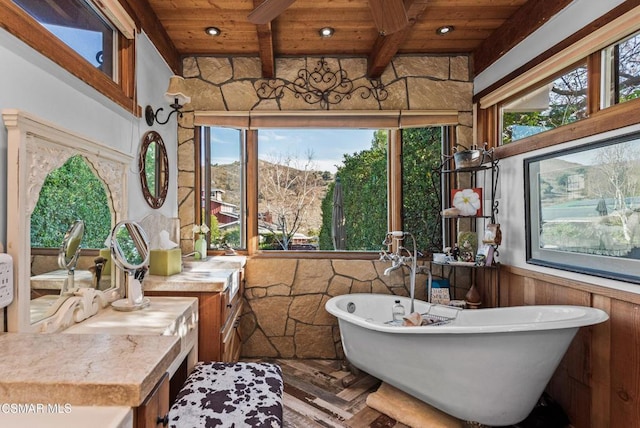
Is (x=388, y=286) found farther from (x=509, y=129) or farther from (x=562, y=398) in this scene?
(x=509, y=129)

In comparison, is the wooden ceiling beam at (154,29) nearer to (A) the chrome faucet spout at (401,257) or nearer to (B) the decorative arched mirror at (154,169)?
(B) the decorative arched mirror at (154,169)

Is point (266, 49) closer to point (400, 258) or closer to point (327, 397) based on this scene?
point (400, 258)

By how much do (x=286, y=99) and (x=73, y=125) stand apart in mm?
1788

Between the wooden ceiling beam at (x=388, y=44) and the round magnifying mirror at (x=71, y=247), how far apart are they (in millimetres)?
2242

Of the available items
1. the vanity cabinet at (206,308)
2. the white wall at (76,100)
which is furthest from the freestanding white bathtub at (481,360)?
the white wall at (76,100)

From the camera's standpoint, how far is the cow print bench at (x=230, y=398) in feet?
4.08

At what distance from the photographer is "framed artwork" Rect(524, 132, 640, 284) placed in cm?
167

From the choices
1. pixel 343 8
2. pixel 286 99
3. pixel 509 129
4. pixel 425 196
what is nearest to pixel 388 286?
pixel 425 196

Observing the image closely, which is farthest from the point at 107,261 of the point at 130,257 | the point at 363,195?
the point at 363,195

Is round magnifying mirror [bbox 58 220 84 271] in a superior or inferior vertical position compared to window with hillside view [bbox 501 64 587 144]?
inferior

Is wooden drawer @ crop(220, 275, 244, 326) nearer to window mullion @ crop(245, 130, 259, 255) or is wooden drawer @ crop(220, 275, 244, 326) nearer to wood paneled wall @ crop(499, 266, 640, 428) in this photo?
window mullion @ crop(245, 130, 259, 255)

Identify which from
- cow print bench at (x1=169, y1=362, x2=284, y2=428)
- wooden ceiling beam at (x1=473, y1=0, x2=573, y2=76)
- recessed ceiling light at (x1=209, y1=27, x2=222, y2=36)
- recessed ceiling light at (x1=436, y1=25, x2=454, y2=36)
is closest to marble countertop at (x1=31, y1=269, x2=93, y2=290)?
cow print bench at (x1=169, y1=362, x2=284, y2=428)

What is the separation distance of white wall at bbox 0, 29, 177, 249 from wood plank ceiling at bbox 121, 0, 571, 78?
29 cm

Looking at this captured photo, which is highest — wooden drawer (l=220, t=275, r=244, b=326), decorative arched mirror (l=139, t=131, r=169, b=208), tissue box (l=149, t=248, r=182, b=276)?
decorative arched mirror (l=139, t=131, r=169, b=208)
